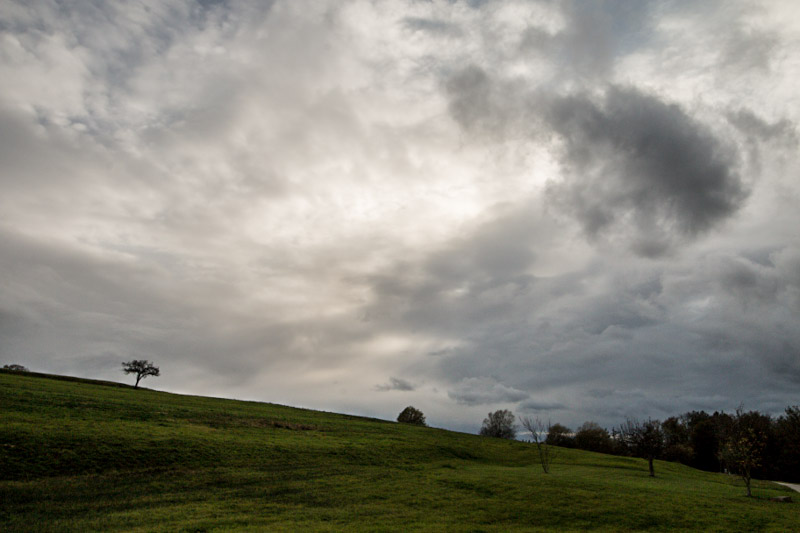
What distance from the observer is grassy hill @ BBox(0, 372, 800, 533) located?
30.9 metres

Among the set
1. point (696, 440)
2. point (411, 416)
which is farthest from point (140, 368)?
point (696, 440)

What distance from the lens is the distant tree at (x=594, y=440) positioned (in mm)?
129875

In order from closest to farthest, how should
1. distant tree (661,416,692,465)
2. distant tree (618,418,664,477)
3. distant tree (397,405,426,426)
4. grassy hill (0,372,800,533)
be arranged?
grassy hill (0,372,800,533)
distant tree (618,418,664,477)
distant tree (661,416,692,465)
distant tree (397,405,426,426)

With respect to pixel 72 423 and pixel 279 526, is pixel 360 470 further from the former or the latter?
pixel 72 423

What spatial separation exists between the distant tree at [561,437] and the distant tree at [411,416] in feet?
148

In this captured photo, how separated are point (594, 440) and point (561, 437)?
14628 millimetres

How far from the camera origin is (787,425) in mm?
111375

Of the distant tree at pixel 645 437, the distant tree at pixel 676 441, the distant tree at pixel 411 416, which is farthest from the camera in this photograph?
the distant tree at pixel 411 416

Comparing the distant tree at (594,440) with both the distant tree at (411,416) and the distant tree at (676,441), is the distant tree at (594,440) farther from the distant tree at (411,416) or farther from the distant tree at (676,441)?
the distant tree at (411,416)

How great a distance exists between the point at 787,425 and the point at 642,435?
227 ft

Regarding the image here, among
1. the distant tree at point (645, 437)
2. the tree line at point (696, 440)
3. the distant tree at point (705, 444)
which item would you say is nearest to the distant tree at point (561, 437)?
the tree line at point (696, 440)

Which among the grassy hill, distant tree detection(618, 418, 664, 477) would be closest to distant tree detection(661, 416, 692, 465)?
distant tree detection(618, 418, 664, 477)

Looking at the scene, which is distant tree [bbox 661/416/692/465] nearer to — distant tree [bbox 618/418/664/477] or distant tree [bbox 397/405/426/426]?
distant tree [bbox 618/418/664/477]

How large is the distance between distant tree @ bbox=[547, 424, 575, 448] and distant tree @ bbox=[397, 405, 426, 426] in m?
45.2
